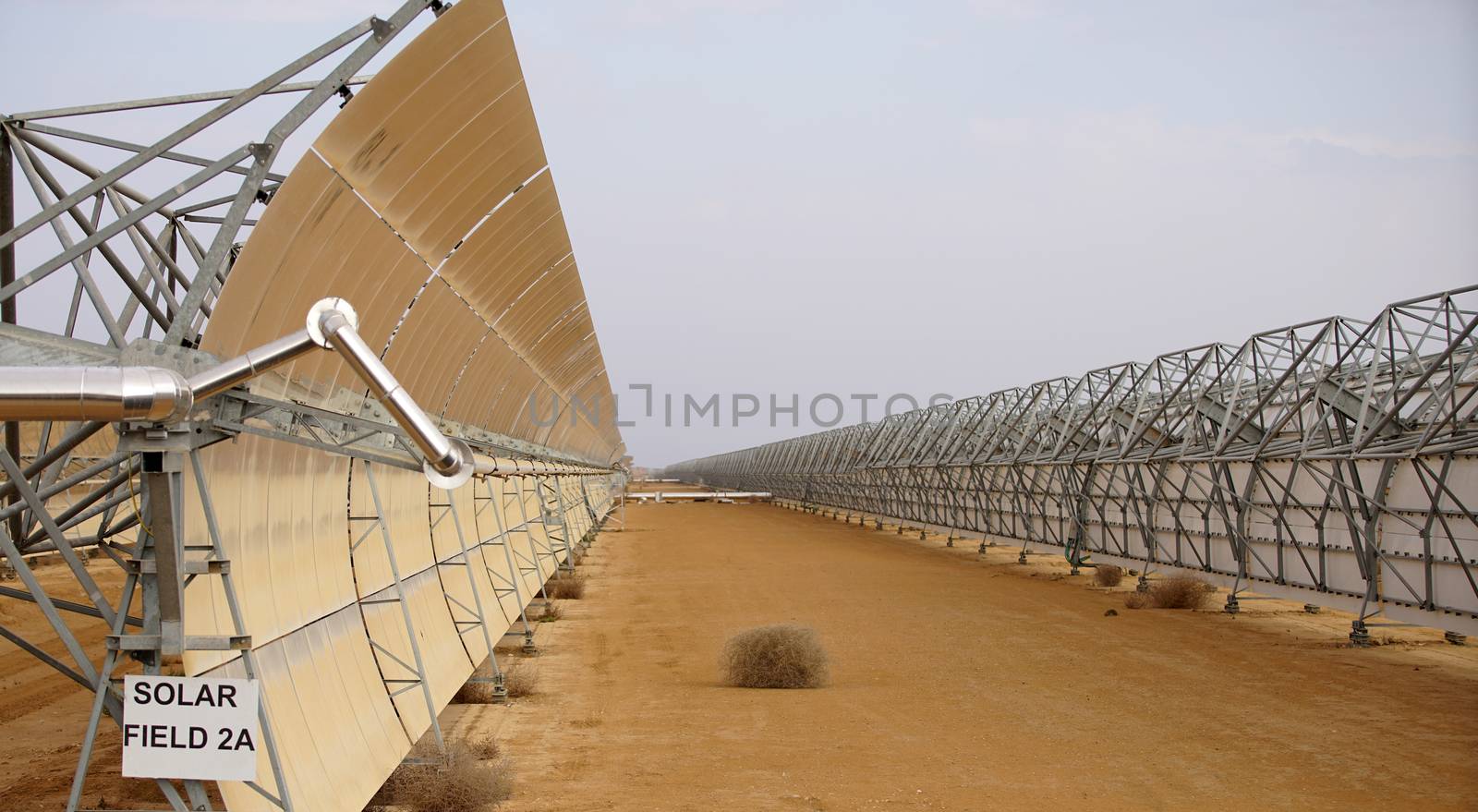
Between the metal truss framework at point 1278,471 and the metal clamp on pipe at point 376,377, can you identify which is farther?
the metal truss framework at point 1278,471

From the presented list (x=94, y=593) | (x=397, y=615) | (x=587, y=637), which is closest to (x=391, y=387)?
(x=94, y=593)

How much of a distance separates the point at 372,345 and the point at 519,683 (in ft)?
19.5

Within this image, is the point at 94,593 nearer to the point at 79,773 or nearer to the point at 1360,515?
the point at 79,773

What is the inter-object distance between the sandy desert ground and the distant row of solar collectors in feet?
5.43

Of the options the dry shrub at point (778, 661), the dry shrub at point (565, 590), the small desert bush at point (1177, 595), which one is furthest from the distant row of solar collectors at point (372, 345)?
the small desert bush at point (1177, 595)

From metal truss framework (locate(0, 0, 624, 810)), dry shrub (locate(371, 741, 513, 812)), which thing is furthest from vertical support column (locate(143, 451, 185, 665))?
dry shrub (locate(371, 741, 513, 812))

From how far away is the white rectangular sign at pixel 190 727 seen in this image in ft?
19.3

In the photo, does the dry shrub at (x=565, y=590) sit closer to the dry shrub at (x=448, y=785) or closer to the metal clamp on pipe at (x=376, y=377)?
the dry shrub at (x=448, y=785)

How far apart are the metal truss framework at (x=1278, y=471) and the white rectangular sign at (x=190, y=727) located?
49.8 feet

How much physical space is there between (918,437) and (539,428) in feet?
88.8

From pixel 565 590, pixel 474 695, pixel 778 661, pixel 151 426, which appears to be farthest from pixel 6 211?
pixel 565 590

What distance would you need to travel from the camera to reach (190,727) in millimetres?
5969

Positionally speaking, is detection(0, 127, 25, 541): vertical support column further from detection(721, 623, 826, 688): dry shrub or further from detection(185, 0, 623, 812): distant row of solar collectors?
detection(721, 623, 826, 688): dry shrub

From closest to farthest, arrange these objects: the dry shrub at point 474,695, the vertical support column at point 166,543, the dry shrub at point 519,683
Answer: the vertical support column at point 166,543 → the dry shrub at point 474,695 → the dry shrub at point 519,683
